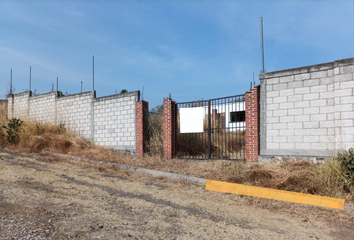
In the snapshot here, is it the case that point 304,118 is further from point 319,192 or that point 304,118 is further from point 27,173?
point 27,173

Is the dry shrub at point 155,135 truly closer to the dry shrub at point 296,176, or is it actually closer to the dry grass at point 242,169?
the dry grass at point 242,169

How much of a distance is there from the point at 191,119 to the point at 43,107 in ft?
33.7

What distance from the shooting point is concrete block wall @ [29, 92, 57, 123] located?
50.8ft

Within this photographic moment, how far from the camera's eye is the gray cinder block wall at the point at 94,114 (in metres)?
12.0

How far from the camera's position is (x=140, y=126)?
11453 millimetres

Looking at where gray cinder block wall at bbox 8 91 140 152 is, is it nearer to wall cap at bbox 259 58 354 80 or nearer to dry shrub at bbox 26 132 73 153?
dry shrub at bbox 26 132 73 153

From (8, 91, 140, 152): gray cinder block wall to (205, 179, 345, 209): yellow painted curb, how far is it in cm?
571

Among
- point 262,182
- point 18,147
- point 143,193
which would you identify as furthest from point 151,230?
point 18,147

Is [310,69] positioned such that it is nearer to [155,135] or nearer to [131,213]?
[155,135]

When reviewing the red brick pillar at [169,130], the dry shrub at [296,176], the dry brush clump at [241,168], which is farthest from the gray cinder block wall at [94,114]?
the dry shrub at [296,176]

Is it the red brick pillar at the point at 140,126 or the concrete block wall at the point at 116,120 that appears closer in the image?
the red brick pillar at the point at 140,126

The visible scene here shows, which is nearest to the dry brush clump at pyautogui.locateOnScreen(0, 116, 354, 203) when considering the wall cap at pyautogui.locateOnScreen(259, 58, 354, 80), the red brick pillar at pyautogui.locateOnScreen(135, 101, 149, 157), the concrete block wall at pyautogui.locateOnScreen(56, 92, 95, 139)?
the red brick pillar at pyautogui.locateOnScreen(135, 101, 149, 157)

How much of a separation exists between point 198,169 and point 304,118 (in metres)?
3.64

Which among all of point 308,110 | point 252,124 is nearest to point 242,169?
point 252,124
